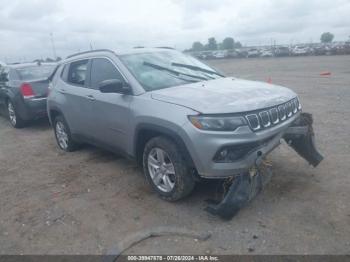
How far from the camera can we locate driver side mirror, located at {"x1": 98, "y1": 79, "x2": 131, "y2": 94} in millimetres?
4359

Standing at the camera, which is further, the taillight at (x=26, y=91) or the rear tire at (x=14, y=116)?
the rear tire at (x=14, y=116)

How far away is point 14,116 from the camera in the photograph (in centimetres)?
936

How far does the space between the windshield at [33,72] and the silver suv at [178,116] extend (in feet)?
12.2

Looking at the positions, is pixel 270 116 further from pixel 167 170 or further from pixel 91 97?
pixel 91 97

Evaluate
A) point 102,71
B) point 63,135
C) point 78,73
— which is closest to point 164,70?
Result: point 102,71

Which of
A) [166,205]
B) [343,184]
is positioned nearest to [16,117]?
[166,205]

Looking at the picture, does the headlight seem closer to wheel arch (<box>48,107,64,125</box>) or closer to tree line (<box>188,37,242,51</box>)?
wheel arch (<box>48,107,64,125</box>)

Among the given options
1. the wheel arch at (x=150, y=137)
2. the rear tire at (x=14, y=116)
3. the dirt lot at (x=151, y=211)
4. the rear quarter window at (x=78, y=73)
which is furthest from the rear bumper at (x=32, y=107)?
the wheel arch at (x=150, y=137)

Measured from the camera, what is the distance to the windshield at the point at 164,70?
15.2ft

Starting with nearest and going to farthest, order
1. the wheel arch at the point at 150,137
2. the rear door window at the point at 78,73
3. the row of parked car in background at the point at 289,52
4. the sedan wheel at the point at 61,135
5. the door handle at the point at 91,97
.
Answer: the wheel arch at the point at 150,137, the door handle at the point at 91,97, the rear door window at the point at 78,73, the sedan wheel at the point at 61,135, the row of parked car in background at the point at 289,52

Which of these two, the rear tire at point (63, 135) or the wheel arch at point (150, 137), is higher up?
the wheel arch at point (150, 137)

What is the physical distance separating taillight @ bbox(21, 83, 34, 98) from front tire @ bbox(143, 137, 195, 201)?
541 centimetres

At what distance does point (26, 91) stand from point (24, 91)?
0.05 meters

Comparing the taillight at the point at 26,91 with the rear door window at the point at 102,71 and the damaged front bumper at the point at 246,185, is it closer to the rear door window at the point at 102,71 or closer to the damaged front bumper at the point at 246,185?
the rear door window at the point at 102,71
